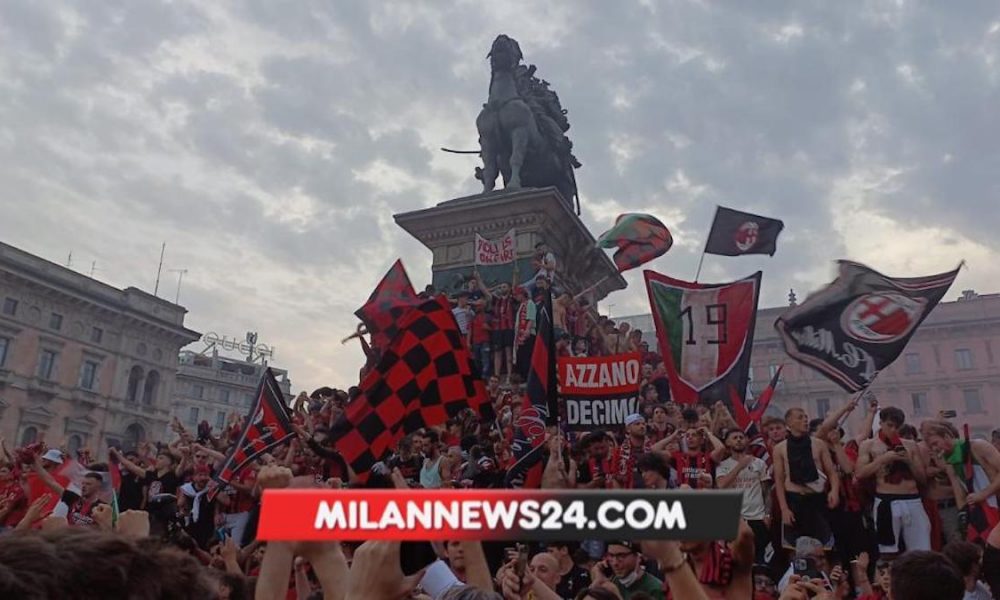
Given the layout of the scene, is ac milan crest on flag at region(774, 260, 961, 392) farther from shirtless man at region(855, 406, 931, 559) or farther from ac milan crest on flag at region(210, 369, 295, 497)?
ac milan crest on flag at region(210, 369, 295, 497)

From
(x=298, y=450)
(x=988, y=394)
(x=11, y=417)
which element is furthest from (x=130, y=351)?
(x=988, y=394)

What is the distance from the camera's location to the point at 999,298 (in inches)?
2400

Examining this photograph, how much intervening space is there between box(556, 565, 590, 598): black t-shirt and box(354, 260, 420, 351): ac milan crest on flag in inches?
206

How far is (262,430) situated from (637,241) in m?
10.7

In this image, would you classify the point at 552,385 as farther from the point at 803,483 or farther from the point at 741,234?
the point at 741,234

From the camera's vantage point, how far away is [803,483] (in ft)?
24.5

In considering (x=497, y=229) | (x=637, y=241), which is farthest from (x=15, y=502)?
(x=637, y=241)

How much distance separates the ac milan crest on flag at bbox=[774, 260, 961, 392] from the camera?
886cm

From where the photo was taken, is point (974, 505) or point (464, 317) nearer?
point (974, 505)

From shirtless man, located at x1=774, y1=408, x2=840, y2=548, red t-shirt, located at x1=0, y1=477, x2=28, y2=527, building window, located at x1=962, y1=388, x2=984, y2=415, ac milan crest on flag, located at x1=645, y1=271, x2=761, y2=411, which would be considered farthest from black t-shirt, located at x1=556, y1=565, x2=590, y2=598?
building window, located at x1=962, y1=388, x2=984, y2=415

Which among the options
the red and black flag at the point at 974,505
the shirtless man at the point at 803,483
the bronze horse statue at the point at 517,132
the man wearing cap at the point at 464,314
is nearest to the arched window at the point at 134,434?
the bronze horse statue at the point at 517,132

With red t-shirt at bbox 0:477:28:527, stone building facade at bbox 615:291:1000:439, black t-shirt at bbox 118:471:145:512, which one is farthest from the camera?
stone building facade at bbox 615:291:1000:439

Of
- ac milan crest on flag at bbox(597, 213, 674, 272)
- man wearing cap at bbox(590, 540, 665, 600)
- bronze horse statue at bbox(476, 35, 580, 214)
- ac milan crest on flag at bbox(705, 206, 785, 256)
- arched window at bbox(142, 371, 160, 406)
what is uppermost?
bronze horse statue at bbox(476, 35, 580, 214)

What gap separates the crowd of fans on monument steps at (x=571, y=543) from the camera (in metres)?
1.49
